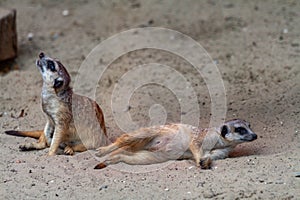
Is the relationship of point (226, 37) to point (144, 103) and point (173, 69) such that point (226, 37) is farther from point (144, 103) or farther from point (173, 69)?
point (144, 103)

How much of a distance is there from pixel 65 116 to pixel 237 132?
1060 mm

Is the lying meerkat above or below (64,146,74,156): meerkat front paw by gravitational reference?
above

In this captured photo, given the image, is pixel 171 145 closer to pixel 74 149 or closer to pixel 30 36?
pixel 74 149

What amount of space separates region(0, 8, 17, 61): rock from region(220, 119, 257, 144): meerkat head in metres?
2.54

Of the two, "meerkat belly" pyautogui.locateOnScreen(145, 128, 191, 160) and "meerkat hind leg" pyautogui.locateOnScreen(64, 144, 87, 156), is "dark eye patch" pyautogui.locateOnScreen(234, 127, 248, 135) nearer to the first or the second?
"meerkat belly" pyautogui.locateOnScreen(145, 128, 191, 160)

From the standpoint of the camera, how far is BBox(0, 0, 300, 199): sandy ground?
3410 millimetres

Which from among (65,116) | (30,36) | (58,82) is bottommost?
(30,36)

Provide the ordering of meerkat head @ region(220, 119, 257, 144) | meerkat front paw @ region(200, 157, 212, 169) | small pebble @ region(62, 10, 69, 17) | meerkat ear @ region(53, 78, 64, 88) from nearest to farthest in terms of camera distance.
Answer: meerkat front paw @ region(200, 157, 212, 169) → meerkat head @ region(220, 119, 257, 144) → meerkat ear @ region(53, 78, 64, 88) → small pebble @ region(62, 10, 69, 17)

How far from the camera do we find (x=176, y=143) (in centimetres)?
A: 394

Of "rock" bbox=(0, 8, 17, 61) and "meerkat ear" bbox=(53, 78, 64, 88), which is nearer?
"meerkat ear" bbox=(53, 78, 64, 88)

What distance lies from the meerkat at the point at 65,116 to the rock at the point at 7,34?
1.75 metres

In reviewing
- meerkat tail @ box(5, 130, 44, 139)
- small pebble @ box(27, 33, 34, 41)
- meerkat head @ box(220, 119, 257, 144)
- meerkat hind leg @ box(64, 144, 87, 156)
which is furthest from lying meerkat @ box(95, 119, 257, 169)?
small pebble @ box(27, 33, 34, 41)

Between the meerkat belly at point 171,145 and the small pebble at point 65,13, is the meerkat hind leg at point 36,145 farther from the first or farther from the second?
the small pebble at point 65,13

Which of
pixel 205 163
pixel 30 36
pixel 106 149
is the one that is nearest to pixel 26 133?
pixel 106 149
